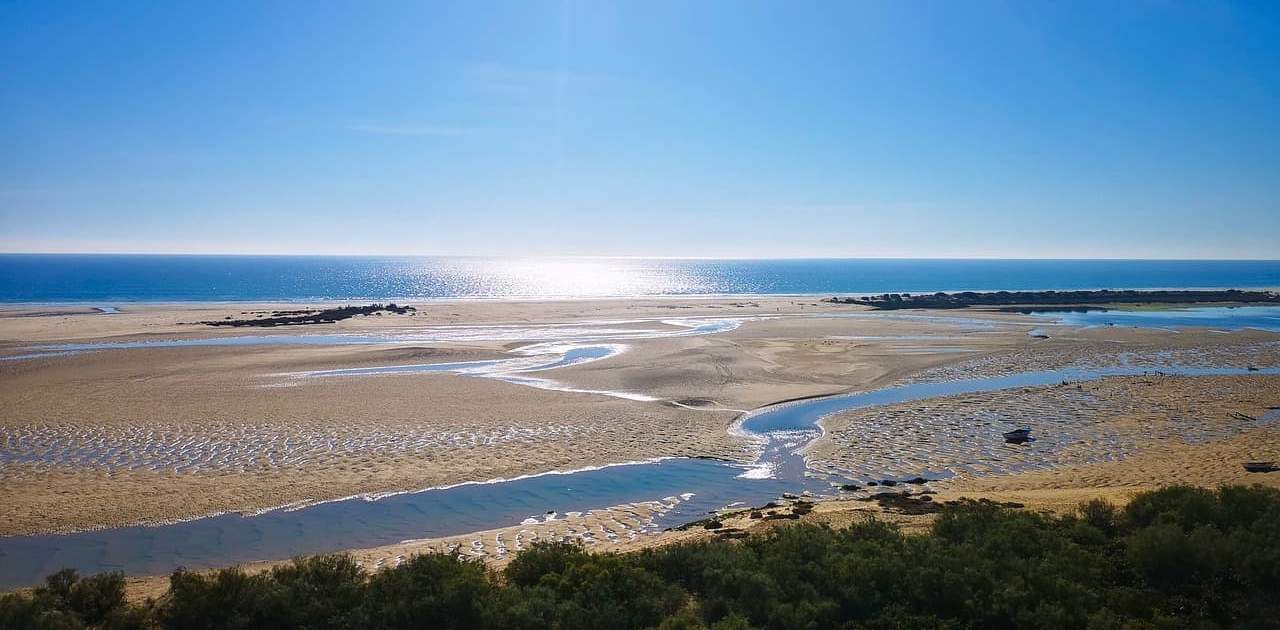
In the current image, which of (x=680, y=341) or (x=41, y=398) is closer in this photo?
(x=41, y=398)

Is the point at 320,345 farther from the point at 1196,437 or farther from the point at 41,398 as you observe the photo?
the point at 1196,437

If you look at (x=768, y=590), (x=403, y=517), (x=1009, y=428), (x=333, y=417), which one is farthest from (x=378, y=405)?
(x=1009, y=428)

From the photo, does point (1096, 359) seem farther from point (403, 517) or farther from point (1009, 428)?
point (403, 517)

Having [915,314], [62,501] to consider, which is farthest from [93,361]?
[915,314]

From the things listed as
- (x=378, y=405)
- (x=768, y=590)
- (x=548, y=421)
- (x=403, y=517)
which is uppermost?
(x=768, y=590)

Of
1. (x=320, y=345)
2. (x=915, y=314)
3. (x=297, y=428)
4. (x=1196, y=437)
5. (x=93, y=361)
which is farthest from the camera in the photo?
(x=915, y=314)
